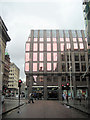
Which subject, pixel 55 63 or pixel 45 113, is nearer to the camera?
pixel 45 113

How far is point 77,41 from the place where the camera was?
184ft

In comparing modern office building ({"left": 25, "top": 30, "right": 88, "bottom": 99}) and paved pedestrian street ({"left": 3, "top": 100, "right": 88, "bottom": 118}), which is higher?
modern office building ({"left": 25, "top": 30, "right": 88, "bottom": 99})

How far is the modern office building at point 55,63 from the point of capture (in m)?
50.5

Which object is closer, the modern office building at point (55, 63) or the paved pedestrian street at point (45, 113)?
the paved pedestrian street at point (45, 113)

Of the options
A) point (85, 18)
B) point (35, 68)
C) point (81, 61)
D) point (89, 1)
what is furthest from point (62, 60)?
point (89, 1)

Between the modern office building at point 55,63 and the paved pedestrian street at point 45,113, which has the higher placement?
the modern office building at point 55,63

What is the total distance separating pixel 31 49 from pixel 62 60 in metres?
11.8

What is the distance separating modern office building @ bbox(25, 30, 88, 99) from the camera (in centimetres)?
5047

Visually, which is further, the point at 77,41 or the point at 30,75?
the point at 77,41

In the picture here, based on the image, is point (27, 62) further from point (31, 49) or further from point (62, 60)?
point (62, 60)

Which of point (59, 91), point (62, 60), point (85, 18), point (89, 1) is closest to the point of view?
point (89, 1)

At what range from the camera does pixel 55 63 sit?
52875mm

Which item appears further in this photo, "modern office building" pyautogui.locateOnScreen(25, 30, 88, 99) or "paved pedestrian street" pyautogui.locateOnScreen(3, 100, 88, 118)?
"modern office building" pyautogui.locateOnScreen(25, 30, 88, 99)

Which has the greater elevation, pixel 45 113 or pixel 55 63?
pixel 55 63
